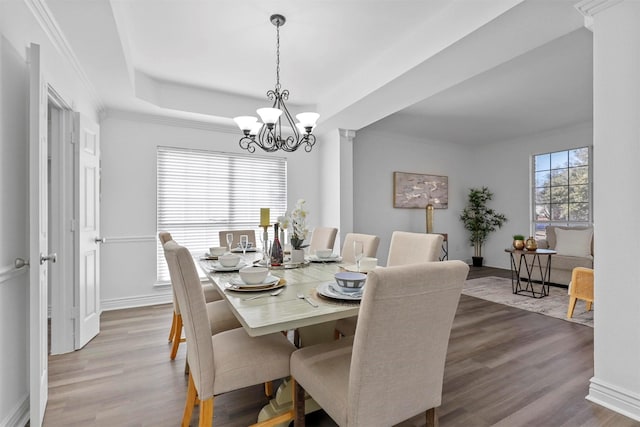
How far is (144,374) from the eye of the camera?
7.34 feet

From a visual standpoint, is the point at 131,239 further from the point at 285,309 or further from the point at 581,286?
the point at 581,286

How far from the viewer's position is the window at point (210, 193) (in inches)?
159

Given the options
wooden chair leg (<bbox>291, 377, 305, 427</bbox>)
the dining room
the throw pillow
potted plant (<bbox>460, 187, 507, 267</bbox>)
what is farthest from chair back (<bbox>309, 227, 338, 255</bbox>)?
potted plant (<bbox>460, 187, 507, 267</bbox>)

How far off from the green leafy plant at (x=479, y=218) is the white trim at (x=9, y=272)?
6860mm

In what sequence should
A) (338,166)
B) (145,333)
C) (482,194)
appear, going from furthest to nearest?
1. (482,194)
2. (338,166)
3. (145,333)

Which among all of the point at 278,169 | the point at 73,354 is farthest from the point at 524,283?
the point at 73,354

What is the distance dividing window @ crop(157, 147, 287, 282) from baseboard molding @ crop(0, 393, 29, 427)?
2.25 m

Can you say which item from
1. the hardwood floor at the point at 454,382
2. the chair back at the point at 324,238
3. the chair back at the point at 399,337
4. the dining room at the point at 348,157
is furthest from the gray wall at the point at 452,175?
the chair back at the point at 399,337

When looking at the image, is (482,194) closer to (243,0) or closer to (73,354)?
(243,0)

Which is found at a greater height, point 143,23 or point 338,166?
point 143,23

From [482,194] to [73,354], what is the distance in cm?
703

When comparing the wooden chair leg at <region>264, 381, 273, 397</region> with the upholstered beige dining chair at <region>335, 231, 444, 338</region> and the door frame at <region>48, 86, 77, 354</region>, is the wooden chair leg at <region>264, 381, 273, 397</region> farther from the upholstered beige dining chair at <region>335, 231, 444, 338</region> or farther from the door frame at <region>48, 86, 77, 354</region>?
the door frame at <region>48, 86, 77, 354</region>

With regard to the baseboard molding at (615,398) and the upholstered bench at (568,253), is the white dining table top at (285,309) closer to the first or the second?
the baseboard molding at (615,398)

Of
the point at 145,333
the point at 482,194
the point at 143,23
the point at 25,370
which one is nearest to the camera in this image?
the point at 25,370
